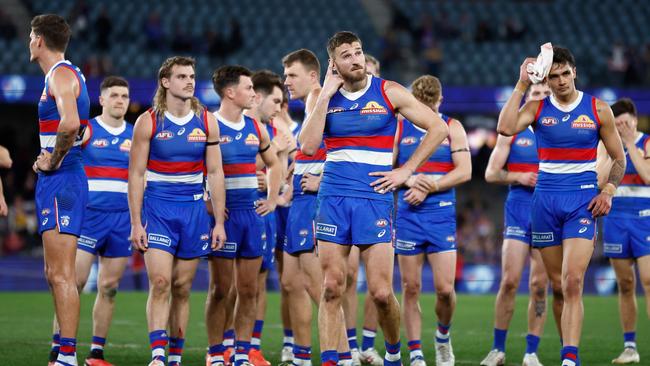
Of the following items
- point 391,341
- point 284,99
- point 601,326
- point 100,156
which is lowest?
point 391,341

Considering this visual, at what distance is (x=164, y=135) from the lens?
8586 mm

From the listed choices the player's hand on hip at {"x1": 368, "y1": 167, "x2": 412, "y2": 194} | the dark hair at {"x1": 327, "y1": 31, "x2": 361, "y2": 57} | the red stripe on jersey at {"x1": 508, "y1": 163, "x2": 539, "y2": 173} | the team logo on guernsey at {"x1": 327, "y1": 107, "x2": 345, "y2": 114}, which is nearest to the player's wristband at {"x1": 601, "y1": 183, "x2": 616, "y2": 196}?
the player's hand on hip at {"x1": 368, "y1": 167, "x2": 412, "y2": 194}

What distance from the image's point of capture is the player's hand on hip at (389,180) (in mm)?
7895

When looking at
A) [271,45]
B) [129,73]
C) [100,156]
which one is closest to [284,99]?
[100,156]

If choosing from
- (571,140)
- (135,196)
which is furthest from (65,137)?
(571,140)

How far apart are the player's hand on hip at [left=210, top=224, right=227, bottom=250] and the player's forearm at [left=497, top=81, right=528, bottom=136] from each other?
2.51 m

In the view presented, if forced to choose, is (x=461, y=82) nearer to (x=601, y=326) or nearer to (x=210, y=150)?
(x=601, y=326)

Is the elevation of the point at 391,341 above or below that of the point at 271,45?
below

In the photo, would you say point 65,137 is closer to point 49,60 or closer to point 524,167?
point 49,60

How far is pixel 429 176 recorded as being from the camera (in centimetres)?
996

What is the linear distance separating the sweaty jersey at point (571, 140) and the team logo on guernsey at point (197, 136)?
9.26 feet

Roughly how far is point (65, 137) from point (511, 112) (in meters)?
3.68

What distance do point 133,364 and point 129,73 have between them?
16.0 meters

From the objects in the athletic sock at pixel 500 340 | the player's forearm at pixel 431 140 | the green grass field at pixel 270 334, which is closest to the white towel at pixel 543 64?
the player's forearm at pixel 431 140
